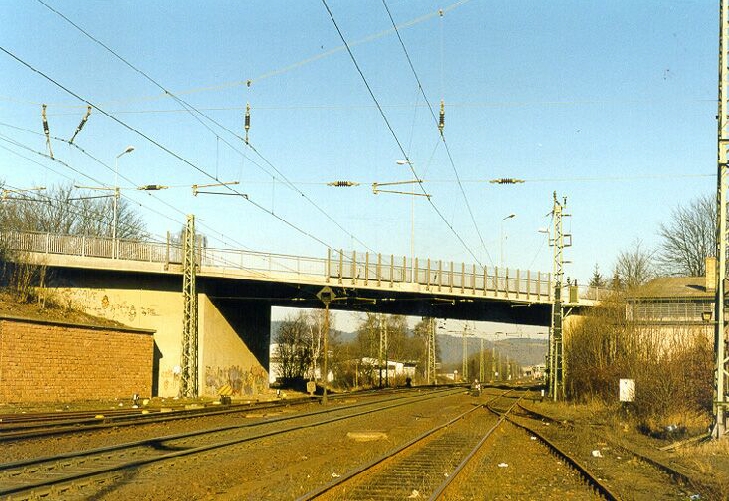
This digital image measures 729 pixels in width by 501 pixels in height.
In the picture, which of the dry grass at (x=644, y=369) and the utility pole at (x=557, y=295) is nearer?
the dry grass at (x=644, y=369)

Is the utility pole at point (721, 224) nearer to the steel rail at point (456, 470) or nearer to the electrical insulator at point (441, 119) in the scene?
the steel rail at point (456, 470)

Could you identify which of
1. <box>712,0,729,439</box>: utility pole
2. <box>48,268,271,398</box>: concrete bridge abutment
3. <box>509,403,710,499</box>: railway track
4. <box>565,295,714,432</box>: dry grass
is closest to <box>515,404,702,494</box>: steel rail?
<box>509,403,710,499</box>: railway track

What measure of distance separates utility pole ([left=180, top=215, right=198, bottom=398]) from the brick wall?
7.44 feet

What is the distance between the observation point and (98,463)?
555 inches

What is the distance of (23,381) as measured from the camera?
108 ft

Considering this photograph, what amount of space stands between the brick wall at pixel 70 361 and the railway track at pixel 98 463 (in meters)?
14.5

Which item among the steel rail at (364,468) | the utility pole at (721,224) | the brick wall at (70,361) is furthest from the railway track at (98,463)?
the brick wall at (70,361)

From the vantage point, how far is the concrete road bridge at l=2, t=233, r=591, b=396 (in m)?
43.0

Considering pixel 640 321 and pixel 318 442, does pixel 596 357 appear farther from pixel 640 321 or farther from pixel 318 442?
pixel 318 442

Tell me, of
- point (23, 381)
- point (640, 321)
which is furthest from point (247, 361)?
point (640, 321)

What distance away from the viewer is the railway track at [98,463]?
36.8ft

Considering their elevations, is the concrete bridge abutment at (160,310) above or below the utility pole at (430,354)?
above

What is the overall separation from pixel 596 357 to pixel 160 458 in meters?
31.8

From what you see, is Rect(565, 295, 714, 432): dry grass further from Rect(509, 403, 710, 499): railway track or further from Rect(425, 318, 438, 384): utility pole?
Rect(425, 318, 438, 384): utility pole
